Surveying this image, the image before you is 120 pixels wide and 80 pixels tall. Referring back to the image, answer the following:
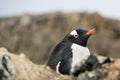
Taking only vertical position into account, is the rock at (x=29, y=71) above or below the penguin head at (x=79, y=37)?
above

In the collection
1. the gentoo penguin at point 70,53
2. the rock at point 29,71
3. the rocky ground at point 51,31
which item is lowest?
the rocky ground at point 51,31

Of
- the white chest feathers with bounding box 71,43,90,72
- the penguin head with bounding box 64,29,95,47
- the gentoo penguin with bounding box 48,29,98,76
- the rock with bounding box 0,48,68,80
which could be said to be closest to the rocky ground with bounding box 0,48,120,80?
the rock with bounding box 0,48,68,80

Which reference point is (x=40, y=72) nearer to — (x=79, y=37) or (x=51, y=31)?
(x=79, y=37)

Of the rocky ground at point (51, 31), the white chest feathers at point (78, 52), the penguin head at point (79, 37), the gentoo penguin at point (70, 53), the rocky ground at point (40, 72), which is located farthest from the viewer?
the rocky ground at point (51, 31)

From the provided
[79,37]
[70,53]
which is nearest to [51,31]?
[79,37]

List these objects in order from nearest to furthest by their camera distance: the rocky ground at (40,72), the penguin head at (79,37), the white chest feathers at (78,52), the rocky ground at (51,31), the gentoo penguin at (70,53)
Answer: the rocky ground at (40,72) < the gentoo penguin at (70,53) < the white chest feathers at (78,52) < the penguin head at (79,37) < the rocky ground at (51,31)

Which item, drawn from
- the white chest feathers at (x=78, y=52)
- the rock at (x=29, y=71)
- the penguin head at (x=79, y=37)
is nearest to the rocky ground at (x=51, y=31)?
the penguin head at (x=79, y=37)

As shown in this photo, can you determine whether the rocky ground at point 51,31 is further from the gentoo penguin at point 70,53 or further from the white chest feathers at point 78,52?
the white chest feathers at point 78,52

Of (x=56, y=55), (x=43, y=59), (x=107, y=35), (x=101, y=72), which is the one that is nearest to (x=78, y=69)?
(x=101, y=72)

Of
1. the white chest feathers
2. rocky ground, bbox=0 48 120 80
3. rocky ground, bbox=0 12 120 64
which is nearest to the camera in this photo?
rocky ground, bbox=0 48 120 80

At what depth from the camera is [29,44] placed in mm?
25094

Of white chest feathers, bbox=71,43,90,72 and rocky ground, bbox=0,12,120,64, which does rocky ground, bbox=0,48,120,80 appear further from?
rocky ground, bbox=0,12,120,64

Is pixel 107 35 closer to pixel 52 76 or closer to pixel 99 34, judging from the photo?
pixel 99 34

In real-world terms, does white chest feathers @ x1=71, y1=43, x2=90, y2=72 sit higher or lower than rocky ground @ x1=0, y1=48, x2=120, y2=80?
lower
